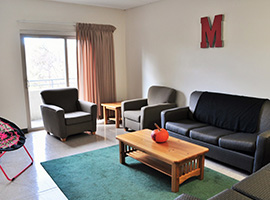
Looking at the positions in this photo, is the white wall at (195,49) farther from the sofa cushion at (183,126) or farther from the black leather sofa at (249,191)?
the black leather sofa at (249,191)

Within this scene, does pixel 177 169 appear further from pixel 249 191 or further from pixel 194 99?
pixel 194 99

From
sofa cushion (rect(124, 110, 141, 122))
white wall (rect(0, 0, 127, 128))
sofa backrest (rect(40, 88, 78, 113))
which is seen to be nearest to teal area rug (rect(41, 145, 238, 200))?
sofa cushion (rect(124, 110, 141, 122))

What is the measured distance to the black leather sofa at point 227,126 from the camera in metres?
3.01

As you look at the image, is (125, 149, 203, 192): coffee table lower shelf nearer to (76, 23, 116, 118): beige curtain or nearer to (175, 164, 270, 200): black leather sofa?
(175, 164, 270, 200): black leather sofa

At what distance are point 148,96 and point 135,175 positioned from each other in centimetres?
241

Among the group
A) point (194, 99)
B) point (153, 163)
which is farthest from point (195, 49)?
point (153, 163)

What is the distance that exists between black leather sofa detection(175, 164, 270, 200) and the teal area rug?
29.5 inches

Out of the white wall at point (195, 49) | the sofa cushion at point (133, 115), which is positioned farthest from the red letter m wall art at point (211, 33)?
the sofa cushion at point (133, 115)

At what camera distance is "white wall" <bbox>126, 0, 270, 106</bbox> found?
3.66 metres

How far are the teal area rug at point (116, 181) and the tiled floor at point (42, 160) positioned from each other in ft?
0.43

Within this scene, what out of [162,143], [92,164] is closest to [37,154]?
[92,164]

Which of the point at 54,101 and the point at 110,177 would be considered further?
the point at 54,101

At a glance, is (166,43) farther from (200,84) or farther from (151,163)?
(151,163)

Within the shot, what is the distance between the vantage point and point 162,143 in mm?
3205
